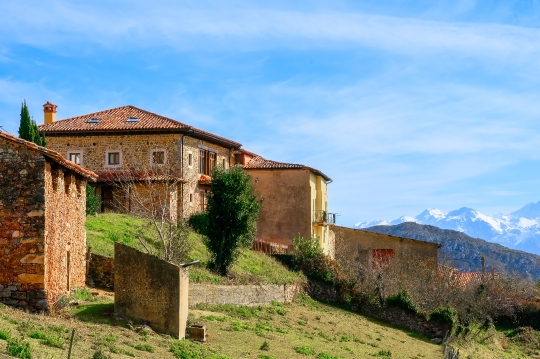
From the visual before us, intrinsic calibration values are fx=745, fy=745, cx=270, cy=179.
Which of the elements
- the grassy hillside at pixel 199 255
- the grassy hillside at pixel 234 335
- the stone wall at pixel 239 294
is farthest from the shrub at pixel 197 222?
the grassy hillside at pixel 234 335

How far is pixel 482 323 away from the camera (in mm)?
46281

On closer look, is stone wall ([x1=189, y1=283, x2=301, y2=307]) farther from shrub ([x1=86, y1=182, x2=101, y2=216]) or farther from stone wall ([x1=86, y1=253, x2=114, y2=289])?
shrub ([x1=86, y1=182, x2=101, y2=216])

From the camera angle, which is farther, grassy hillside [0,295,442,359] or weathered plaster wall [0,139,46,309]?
weathered plaster wall [0,139,46,309]

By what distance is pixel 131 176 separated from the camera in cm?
4519

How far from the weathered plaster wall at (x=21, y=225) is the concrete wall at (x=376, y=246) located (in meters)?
32.9

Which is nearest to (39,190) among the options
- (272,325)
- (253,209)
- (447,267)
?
(272,325)

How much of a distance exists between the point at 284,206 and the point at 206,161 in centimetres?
678

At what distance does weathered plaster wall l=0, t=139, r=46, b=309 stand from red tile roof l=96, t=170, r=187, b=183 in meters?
21.4

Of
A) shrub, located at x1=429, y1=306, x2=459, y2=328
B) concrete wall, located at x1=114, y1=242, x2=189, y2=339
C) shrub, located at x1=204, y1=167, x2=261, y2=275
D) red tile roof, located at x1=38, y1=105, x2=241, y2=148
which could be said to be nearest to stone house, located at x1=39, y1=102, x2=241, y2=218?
red tile roof, located at x1=38, y1=105, x2=241, y2=148

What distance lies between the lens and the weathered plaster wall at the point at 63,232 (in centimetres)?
2338

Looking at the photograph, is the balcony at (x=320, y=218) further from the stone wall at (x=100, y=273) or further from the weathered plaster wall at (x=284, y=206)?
the stone wall at (x=100, y=273)

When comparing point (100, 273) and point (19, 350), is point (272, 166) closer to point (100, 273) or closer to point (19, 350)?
point (100, 273)

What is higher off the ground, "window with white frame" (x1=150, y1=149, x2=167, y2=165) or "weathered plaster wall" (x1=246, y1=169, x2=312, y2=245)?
"window with white frame" (x1=150, y1=149, x2=167, y2=165)

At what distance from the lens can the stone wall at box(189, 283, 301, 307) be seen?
3081 cm
